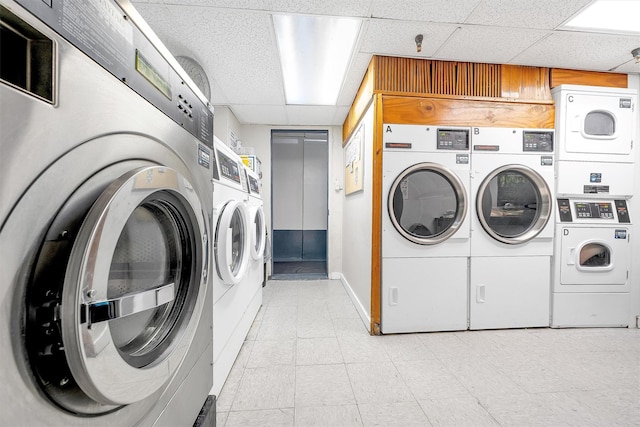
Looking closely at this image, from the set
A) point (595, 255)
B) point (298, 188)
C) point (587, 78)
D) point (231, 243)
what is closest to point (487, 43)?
point (587, 78)

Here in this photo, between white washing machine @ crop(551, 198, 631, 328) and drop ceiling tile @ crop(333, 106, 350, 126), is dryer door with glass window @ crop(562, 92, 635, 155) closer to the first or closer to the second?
white washing machine @ crop(551, 198, 631, 328)

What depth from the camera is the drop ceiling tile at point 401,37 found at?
1.81m

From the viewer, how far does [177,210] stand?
29.6 inches

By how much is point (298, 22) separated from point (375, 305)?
88.7 inches

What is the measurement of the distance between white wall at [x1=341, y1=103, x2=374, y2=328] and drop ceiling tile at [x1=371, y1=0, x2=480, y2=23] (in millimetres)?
694

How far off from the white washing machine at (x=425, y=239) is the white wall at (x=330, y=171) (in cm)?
175

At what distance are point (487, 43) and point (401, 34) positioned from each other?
71 cm

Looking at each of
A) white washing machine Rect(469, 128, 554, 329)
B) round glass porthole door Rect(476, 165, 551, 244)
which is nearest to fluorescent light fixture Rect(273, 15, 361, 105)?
white washing machine Rect(469, 128, 554, 329)

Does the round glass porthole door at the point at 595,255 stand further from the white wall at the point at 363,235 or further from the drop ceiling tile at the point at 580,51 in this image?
the white wall at the point at 363,235

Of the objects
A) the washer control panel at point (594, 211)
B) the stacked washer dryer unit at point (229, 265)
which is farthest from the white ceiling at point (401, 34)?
the washer control panel at point (594, 211)

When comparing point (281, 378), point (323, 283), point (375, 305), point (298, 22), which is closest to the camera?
point (281, 378)

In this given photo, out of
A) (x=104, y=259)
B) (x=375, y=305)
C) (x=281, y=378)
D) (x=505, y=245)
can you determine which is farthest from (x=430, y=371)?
(x=104, y=259)

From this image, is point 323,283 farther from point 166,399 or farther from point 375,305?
point 166,399

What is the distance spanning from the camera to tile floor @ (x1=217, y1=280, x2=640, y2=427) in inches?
51.4
